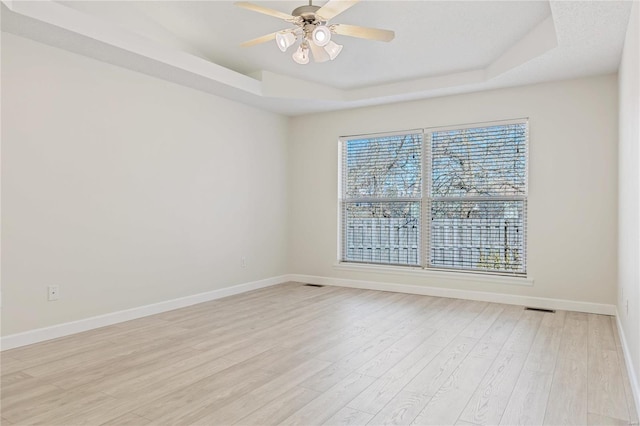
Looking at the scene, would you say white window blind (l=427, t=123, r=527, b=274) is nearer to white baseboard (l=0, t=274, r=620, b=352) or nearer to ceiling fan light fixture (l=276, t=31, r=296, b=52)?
white baseboard (l=0, t=274, r=620, b=352)

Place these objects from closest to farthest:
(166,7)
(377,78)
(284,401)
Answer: (284,401), (166,7), (377,78)

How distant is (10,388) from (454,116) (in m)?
4.77

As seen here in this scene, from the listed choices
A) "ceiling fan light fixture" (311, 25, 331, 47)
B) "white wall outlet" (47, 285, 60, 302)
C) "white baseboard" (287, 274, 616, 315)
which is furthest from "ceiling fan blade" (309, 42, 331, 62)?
"white baseboard" (287, 274, 616, 315)

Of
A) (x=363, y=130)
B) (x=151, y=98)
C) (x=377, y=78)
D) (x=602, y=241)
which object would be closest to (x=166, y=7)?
(x=151, y=98)

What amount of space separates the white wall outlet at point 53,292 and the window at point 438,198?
346cm

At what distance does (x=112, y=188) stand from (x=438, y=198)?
3.60 metres

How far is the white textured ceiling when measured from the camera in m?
3.10

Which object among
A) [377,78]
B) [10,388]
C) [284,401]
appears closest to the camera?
[284,401]

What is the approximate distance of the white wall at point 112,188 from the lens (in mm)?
3188

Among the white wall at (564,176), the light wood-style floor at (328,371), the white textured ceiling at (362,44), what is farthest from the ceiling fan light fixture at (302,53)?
the white wall at (564,176)

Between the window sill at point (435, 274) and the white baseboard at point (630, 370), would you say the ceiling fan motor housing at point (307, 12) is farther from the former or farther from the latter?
the window sill at point (435, 274)

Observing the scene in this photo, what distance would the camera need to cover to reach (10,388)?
7.85 ft

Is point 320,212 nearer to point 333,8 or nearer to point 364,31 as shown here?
point 364,31

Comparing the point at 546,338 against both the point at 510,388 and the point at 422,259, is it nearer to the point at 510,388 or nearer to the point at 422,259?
the point at 510,388
